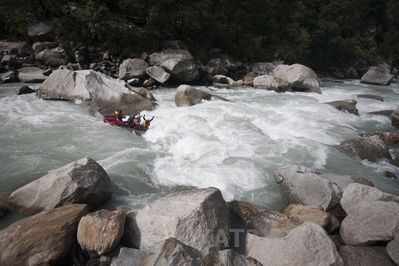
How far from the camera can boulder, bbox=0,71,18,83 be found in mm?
11469

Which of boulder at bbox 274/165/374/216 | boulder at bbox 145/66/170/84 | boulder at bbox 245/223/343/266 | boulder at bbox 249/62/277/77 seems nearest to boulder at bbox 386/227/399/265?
boulder at bbox 245/223/343/266

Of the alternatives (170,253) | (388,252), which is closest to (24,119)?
(170,253)

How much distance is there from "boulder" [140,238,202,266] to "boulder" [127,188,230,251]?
1.07 feet

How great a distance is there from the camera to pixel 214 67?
17.6 m

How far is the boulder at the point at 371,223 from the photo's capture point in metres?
3.01

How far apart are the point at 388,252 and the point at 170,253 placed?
8.87 ft

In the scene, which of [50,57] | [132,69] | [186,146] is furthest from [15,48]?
[186,146]

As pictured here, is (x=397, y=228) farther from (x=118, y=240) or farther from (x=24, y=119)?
(x=24, y=119)

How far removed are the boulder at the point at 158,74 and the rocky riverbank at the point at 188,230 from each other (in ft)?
33.0

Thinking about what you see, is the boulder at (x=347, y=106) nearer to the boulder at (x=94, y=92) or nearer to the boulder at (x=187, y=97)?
the boulder at (x=187, y=97)

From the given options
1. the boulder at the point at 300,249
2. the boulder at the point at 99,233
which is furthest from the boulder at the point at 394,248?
the boulder at the point at 99,233

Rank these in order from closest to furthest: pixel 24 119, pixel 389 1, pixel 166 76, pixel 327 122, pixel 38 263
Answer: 1. pixel 38 263
2. pixel 24 119
3. pixel 327 122
4. pixel 166 76
5. pixel 389 1

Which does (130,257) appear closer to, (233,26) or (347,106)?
(347,106)

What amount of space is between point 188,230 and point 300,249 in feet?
4.31
